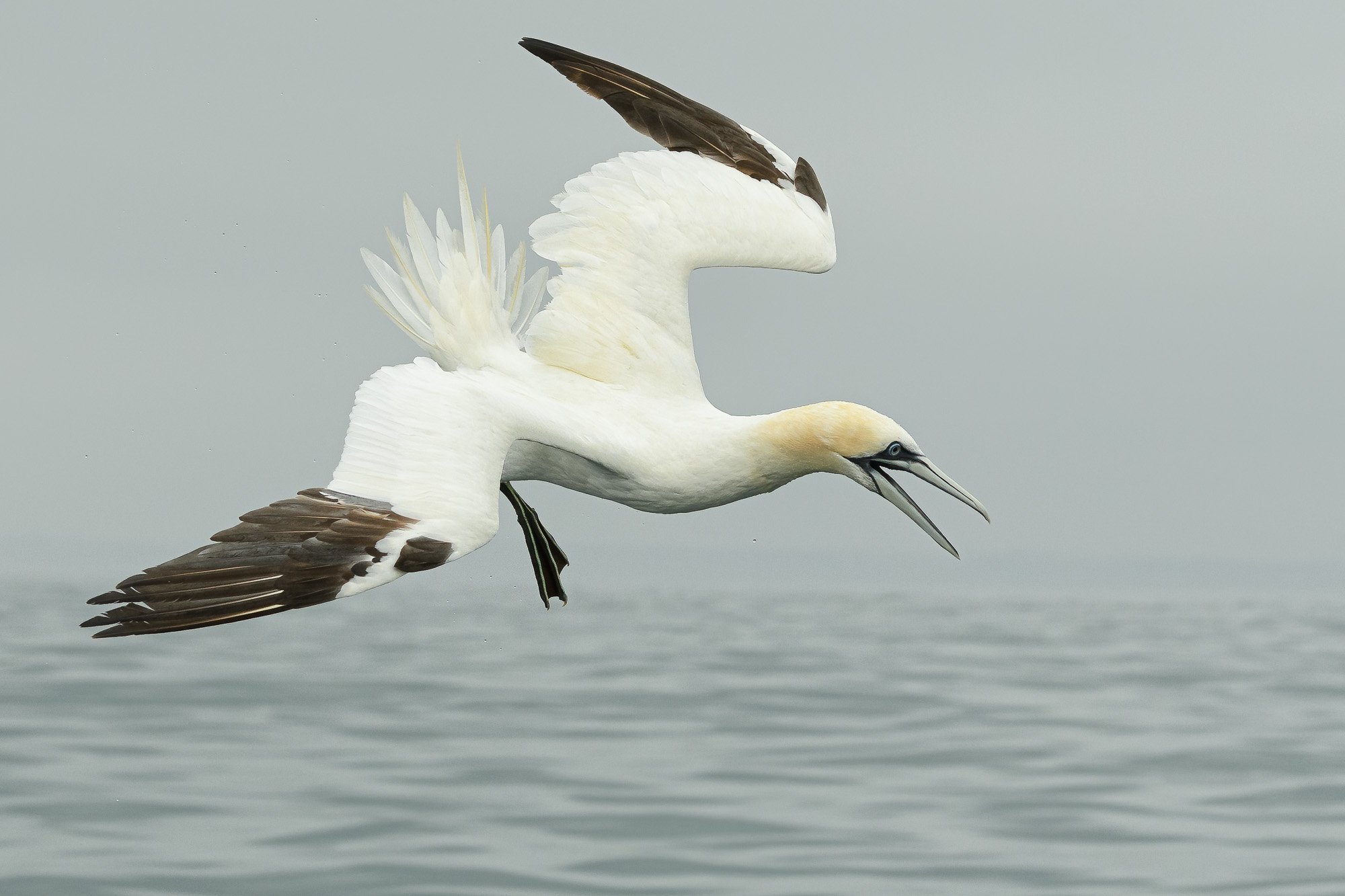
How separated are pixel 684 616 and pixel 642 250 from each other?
2326 inches

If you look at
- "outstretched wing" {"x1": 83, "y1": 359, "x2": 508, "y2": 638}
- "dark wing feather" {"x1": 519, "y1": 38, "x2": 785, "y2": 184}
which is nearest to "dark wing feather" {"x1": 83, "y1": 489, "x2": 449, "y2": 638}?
"outstretched wing" {"x1": 83, "y1": 359, "x2": 508, "y2": 638}

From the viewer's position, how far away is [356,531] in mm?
6910

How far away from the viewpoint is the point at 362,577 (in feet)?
22.2

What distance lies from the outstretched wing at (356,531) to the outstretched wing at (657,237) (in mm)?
1727

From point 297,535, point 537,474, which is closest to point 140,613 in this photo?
point 297,535

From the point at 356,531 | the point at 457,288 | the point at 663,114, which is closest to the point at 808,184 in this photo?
the point at 663,114

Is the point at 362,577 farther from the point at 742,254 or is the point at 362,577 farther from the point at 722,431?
the point at 742,254

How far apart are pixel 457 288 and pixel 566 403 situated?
3.70 ft

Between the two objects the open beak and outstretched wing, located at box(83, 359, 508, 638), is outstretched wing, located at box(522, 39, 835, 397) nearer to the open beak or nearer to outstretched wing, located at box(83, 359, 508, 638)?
the open beak

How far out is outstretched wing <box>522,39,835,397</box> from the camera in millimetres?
9383

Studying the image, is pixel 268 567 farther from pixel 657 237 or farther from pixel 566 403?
pixel 657 237

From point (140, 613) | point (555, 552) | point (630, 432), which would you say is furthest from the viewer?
point (555, 552)

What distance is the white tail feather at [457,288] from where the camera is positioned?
9.32 metres

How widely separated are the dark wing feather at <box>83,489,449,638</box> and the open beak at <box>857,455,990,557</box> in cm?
282
